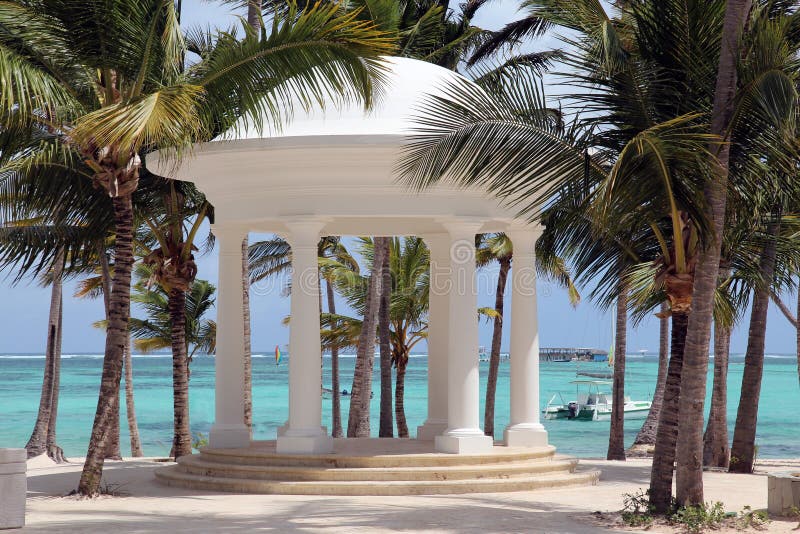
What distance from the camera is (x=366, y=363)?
31.2 metres

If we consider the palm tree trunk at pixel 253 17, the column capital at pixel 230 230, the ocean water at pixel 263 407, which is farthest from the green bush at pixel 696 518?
the ocean water at pixel 263 407

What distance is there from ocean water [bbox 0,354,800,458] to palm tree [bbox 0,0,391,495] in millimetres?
47889

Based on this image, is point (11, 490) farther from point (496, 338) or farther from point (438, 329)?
point (496, 338)

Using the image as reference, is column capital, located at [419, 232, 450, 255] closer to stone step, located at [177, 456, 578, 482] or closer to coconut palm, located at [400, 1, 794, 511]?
stone step, located at [177, 456, 578, 482]

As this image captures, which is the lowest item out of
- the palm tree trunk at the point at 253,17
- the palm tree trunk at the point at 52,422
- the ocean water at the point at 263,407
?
the ocean water at the point at 263,407

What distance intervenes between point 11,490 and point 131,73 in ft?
24.0

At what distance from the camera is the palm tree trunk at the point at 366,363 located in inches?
1209

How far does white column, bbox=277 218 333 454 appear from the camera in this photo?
64.7 feet

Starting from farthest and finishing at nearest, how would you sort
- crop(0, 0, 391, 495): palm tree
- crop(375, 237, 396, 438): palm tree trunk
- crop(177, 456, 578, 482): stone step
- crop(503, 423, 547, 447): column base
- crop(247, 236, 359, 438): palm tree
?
crop(247, 236, 359, 438): palm tree, crop(375, 237, 396, 438): palm tree trunk, crop(503, 423, 547, 447): column base, crop(177, 456, 578, 482): stone step, crop(0, 0, 391, 495): palm tree

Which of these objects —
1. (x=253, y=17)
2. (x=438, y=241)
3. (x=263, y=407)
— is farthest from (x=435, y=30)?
(x=263, y=407)

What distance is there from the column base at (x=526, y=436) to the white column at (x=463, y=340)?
1.75 meters

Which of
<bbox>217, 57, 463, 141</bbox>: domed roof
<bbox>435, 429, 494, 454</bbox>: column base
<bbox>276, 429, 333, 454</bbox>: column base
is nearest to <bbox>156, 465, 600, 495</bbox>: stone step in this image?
<bbox>435, 429, 494, 454</bbox>: column base

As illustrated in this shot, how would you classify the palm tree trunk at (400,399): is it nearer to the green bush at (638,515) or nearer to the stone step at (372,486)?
the stone step at (372,486)

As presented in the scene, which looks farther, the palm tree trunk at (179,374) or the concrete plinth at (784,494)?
the palm tree trunk at (179,374)
